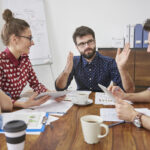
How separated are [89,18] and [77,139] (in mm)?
2736

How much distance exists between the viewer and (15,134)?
2.24ft

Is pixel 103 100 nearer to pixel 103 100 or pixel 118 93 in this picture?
pixel 103 100

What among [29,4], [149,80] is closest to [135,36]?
→ [149,80]

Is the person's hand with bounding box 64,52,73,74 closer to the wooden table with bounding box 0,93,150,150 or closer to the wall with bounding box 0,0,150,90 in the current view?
the wooden table with bounding box 0,93,150,150

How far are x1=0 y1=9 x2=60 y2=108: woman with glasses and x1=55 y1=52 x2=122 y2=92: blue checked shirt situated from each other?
435 mm

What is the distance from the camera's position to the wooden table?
2.56 ft

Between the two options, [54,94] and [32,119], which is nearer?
[32,119]

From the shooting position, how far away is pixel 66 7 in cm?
333

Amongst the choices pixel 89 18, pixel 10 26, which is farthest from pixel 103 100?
pixel 89 18

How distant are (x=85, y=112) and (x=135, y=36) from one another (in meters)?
1.97

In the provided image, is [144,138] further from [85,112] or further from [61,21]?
[61,21]

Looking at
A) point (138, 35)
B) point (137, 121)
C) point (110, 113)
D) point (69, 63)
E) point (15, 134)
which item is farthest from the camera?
point (138, 35)

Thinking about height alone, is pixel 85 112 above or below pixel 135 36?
below

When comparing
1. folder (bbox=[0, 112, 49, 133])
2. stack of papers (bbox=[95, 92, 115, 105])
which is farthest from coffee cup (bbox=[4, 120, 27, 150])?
stack of papers (bbox=[95, 92, 115, 105])
